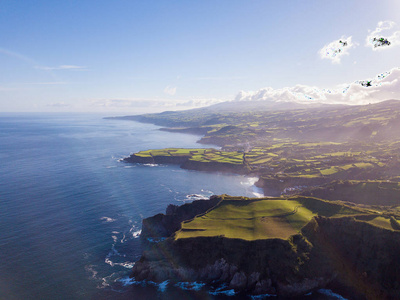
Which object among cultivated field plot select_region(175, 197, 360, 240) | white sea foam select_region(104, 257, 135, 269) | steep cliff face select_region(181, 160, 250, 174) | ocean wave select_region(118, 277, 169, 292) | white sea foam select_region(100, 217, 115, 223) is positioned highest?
cultivated field plot select_region(175, 197, 360, 240)

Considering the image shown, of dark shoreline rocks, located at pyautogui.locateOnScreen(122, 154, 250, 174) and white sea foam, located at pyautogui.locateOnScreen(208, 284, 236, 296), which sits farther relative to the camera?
dark shoreline rocks, located at pyautogui.locateOnScreen(122, 154, 250, 174)

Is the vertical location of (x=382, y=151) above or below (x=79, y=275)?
above

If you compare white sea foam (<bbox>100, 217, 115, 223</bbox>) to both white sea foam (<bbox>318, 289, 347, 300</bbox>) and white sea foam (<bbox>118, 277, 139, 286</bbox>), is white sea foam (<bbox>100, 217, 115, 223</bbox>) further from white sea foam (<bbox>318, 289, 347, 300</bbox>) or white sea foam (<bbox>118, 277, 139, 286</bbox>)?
white sea foam (<bbox>318, 289, 347, 300</bbox>)

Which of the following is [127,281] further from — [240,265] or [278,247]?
[278,247]

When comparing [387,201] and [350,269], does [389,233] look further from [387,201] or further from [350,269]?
[387,201]

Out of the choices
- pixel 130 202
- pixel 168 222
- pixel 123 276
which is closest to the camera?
pixel 123 276

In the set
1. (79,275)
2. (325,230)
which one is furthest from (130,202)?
(325,230)

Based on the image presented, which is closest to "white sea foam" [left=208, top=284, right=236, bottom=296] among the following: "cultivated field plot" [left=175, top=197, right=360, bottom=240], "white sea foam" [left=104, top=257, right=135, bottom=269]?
"cultivated field plot" [left=175, top=197, right=360, bottom=240]
